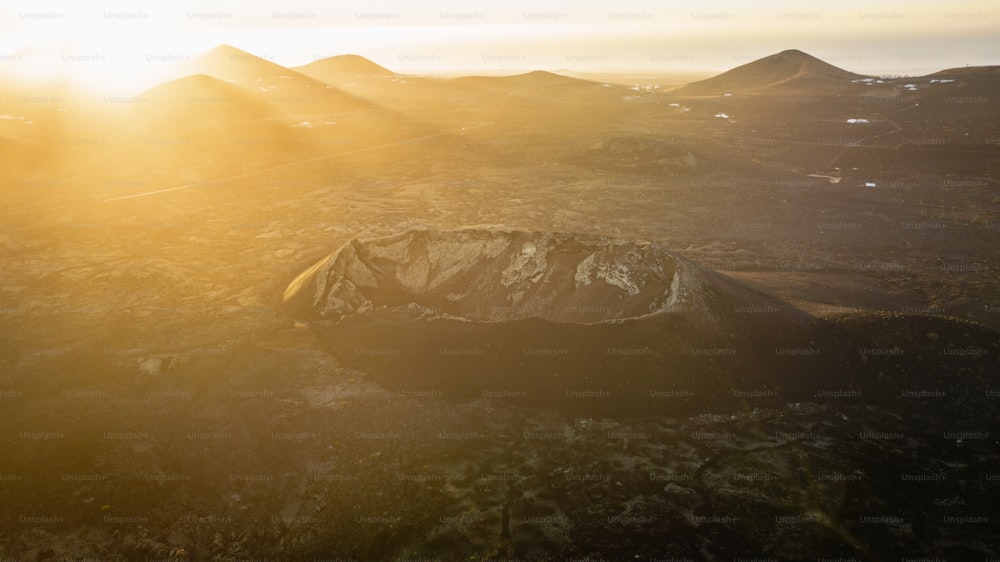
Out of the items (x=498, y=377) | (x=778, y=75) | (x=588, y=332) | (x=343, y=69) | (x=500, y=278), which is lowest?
(x=498, y=377)

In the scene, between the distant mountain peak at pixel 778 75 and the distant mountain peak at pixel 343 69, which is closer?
the distant mountain peak at pixel 778 75

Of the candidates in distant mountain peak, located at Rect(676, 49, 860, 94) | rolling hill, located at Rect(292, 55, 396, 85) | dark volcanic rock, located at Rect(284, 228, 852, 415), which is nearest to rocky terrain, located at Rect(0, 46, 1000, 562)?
dark volcanic rock, located at Rect(284, 228, 852, 415)

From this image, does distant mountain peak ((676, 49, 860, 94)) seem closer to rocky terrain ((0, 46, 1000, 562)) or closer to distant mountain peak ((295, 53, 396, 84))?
rocky terrain ((0, 46, 1000, 562))

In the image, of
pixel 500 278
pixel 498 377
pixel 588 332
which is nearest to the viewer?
pixel 498 377

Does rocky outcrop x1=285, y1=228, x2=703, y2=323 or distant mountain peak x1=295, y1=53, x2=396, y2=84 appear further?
distant mountain peak x1=295, y1=53, x2=396, y2=84

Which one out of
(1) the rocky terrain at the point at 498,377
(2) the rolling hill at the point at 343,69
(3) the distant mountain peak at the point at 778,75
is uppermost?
(2) the rolling hill at the point at 343,69

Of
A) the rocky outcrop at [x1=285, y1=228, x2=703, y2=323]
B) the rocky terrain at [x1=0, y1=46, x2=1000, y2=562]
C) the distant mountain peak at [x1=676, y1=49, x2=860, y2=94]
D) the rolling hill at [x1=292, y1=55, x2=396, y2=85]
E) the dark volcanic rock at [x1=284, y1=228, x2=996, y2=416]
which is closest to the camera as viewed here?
the rocky terrain at [x1=0, y1=46, x2=1000, y2=562]

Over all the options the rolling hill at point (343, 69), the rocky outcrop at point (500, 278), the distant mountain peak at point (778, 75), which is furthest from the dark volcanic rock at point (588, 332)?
the rolling hill at point (343, 69)

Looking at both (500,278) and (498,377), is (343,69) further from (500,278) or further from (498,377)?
(498,377)

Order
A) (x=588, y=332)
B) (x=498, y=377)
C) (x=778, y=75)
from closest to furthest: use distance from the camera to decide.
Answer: (x=498, y=377), (x=588, y=332), (x=778, y=75)

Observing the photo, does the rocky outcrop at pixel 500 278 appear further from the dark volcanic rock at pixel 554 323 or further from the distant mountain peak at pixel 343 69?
the distant mountain peak at pixel 343 69

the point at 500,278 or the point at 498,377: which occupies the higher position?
the point at 500,278

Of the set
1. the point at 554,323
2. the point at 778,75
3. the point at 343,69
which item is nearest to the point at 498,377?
the point at 554,323
